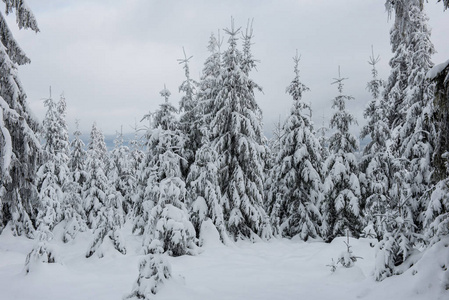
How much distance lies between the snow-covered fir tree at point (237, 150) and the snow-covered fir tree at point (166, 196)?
10.8 feet

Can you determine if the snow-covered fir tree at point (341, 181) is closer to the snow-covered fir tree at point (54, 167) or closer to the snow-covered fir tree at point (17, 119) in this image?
the snow-covered fir tree at point (17, 119)

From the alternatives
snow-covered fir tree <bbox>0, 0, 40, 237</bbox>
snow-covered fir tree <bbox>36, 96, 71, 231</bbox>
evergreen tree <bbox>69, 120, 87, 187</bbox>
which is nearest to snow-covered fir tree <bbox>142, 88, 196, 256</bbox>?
snow-covered fir tree <bbox>0, 0, 40, 237</bbox>

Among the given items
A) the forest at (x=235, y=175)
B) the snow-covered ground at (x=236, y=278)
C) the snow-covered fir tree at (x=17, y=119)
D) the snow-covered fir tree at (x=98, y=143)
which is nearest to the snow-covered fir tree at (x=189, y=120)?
the forest at (x=235, y=175)

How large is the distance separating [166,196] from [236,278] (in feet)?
17.9

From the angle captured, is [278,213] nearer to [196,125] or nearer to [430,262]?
[196,125]

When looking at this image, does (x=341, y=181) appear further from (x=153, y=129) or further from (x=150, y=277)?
(x=150, y=277)

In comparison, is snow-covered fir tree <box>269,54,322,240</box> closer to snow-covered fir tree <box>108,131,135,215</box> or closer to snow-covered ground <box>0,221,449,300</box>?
snow-covered ground <box>0,221,449,300</box>

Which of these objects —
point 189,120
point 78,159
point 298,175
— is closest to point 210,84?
point 189,120

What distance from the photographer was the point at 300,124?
894 inches

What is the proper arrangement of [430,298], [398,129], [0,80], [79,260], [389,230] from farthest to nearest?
[79,260]
[398,129]
[389,230]
[0,80]
[430,298]

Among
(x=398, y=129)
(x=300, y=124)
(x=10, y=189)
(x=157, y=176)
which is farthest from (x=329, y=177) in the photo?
(x=10, y=189)

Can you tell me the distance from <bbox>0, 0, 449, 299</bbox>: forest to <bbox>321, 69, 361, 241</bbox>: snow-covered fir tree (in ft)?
0.30

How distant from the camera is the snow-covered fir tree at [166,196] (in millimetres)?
14164

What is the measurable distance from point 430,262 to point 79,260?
14.0 metres
